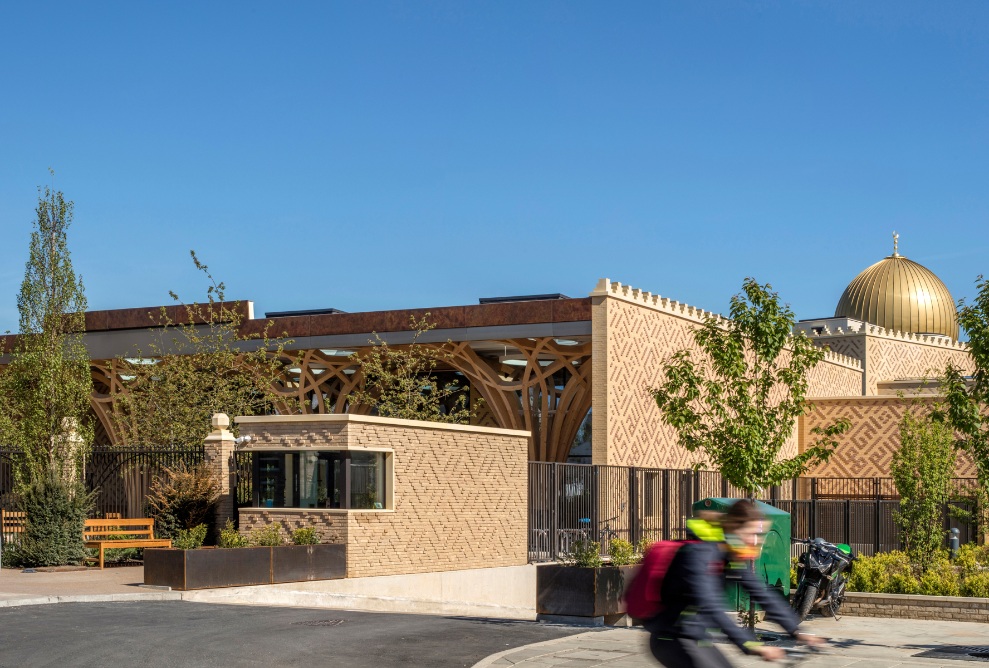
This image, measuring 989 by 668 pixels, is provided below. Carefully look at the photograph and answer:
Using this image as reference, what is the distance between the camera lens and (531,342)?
1414 inches

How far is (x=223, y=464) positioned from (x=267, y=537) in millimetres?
2831

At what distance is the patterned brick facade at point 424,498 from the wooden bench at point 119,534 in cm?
192

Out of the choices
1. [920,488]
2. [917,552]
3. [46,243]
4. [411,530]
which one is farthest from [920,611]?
[46,243]

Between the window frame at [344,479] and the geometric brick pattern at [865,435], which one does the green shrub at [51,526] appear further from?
the geometric brick pattern at [865,435]

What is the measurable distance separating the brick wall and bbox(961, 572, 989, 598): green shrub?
0.51 meters

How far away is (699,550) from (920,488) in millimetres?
16496

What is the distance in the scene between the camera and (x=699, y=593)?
22.7 ft

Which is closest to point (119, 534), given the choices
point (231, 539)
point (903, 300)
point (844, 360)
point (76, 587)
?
point (231, 539)

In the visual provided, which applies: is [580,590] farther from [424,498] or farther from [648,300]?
[648,300]

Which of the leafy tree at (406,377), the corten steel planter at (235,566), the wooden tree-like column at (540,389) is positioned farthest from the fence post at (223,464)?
the wooden tree-like column at (540,389)

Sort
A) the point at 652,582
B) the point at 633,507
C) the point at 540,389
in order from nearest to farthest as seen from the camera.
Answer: the point at 652,582 < the point at 633,507 < the point at 540,389

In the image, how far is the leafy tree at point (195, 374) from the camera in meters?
32.5

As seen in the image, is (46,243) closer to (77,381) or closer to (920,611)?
(77,381)

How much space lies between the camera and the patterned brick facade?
22.0 meters
